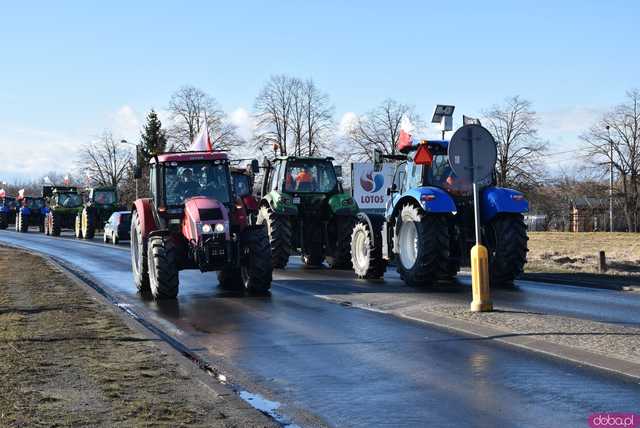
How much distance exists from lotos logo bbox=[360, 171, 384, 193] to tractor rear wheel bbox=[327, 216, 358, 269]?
17193 mm

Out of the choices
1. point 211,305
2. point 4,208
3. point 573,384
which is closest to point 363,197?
point 211,305

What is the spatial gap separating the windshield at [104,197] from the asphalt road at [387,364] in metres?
32.4

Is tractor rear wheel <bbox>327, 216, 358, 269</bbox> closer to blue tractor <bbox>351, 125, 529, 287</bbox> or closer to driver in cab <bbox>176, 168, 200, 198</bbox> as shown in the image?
blue tractor <bbox>351, 125, 529, 287</bbox>

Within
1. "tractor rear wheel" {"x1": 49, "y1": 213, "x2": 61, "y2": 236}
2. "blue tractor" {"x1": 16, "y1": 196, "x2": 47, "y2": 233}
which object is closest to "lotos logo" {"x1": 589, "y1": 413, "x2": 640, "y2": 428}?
"tractor rear wheel" {"x1": 49, "y1": 213, "x2": 61, "y2": 236}

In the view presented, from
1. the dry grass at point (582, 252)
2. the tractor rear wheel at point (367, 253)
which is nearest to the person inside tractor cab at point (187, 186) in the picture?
the tractor rear wheel at point (367, 253)

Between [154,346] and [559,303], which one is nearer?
[154,346]

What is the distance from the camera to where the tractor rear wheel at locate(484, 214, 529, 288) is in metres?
15.5

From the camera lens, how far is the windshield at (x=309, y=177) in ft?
69.6

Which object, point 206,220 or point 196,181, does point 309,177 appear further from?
point 206,220

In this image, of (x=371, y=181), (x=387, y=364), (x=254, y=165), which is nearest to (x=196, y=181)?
(x=254, y=165)

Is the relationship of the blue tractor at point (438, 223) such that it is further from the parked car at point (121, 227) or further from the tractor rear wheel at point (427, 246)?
the parked car at point (121, 227)

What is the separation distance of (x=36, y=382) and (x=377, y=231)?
11.2 meters

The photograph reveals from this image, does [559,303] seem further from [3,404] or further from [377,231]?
[3,404]

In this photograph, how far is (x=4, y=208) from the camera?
65.3m
